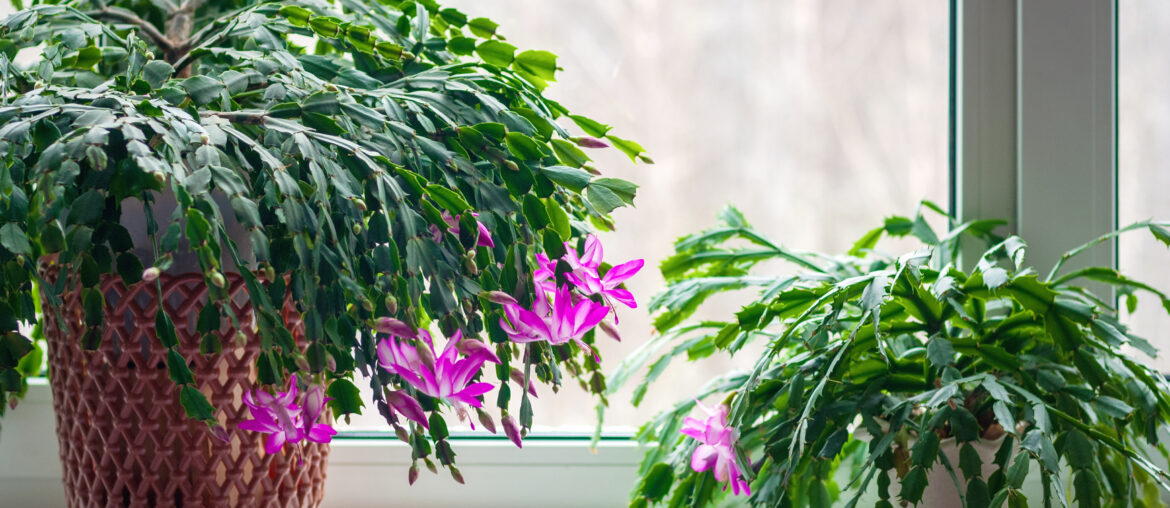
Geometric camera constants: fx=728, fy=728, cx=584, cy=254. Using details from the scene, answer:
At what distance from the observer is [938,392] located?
555mm

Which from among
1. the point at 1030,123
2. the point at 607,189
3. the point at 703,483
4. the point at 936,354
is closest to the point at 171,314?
the point at 607,189

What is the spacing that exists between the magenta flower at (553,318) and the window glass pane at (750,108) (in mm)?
513

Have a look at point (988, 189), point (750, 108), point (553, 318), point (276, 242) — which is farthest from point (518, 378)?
point (988, 189)

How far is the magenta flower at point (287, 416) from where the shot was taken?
447mm

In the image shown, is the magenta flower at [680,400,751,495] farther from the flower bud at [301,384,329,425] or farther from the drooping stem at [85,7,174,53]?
the drooping stem at [85,7,174,53]

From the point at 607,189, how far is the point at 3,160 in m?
0.34

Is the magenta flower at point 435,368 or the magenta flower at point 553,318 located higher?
the magenta flower at point 553,318

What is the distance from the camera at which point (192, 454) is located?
55cm

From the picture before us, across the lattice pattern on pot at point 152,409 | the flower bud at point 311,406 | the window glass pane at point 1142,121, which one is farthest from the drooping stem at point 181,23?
the window glass pane at point 1142,121

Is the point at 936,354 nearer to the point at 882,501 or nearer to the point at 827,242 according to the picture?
the point at 882,501

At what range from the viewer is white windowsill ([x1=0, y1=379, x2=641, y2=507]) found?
949 millimetres

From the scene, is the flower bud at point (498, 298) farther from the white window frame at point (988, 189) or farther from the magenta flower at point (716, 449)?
the white window frame at point (988, 189)

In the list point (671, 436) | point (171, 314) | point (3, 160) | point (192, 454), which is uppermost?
point (3, 160)

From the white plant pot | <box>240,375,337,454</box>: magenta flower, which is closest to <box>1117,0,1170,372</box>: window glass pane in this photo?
the white plant pot
